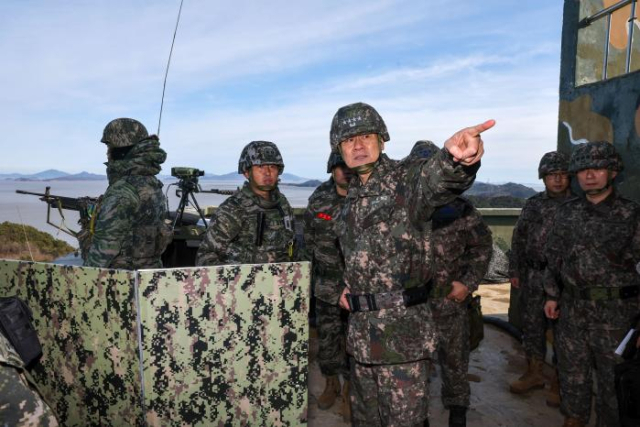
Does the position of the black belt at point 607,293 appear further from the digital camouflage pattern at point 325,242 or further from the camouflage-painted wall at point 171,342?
the camouflage-painted wall at point 171,342

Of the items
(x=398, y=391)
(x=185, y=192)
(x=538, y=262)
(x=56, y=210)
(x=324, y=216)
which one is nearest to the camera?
(x=398, y=391)

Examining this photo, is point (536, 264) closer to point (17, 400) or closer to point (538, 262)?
point (538, 262)

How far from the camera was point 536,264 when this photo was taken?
15.1 feet

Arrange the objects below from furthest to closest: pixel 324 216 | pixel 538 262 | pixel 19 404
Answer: pixel 538 262, pixel 324 216, pixel 19 404

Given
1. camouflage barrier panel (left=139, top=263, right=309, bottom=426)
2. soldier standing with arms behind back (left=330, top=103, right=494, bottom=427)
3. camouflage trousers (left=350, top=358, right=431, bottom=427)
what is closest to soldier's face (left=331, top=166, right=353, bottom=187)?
soldier standing with arms behind back (left=330, top=103, right=494, bottom=427)

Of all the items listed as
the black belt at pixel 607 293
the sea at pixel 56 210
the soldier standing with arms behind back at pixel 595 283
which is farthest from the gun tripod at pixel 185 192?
the black belt at pixel 607 293

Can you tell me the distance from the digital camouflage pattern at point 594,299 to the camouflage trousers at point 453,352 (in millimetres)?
776

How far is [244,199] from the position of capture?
3801 mm

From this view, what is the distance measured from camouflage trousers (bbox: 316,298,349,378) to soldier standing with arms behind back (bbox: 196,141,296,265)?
2.25ft

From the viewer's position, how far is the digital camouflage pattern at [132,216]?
368 centimetres

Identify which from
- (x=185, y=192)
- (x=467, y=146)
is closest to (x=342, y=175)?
(x=467, y=146)

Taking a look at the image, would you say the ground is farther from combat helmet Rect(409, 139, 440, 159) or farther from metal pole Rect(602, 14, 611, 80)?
metal pole Rect(602, 14, 611, 80)

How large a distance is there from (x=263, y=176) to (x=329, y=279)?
1.11m

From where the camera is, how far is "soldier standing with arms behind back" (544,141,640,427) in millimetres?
3332
